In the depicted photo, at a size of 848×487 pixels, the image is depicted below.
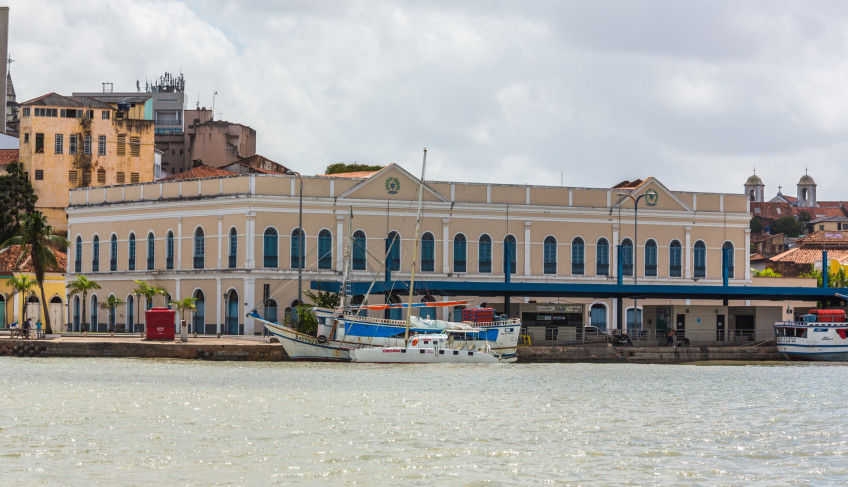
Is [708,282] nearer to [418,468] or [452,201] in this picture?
[452,201]

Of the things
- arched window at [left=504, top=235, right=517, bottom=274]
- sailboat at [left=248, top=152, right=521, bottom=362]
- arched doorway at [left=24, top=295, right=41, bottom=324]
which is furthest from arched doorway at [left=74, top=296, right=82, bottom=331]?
arched window at [left=504, top=235, right=517, bottom=274]

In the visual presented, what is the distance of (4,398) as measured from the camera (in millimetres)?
34219

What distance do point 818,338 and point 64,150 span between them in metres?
54.3

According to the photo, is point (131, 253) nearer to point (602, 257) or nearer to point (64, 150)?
point (64, 150)

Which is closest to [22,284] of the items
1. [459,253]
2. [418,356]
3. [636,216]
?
[459,253]

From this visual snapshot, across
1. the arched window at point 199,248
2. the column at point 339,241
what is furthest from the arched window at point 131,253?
the column at point 339,241

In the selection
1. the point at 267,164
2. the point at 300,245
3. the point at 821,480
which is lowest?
the point at 821,480

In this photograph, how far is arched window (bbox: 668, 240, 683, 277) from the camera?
71.1 meters

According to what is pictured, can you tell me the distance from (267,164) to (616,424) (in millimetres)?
70035

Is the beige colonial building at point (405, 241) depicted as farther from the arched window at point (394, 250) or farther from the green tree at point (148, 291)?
the green tree at point (148, 291)

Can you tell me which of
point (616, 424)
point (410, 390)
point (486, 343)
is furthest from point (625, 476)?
point (486, 343)

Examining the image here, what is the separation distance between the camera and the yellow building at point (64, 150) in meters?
89.8

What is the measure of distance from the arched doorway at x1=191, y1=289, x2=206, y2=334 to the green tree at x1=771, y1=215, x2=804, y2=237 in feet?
390

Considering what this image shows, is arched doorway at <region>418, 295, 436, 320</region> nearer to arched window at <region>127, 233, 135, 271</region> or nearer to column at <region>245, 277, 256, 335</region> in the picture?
column at <region>245, 277, 256, 335</region>
